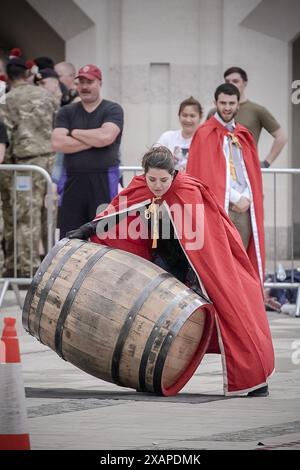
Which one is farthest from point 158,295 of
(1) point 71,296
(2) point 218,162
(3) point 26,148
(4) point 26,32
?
(4) point 26,32

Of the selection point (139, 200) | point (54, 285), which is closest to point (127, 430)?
point (54, 285)

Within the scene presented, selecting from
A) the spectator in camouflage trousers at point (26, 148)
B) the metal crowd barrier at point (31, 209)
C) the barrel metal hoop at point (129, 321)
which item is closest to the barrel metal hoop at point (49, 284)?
the barrel metal hoop at point (129, 321)

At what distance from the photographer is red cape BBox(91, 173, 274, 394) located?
923 cm

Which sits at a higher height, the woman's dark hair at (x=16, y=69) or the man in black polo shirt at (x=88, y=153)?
the woman's dark hair at (x=16, y=69)

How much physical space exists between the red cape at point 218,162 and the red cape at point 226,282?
2571 millimetres

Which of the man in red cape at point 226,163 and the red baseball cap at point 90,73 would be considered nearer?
the man in red cape at point 226,163

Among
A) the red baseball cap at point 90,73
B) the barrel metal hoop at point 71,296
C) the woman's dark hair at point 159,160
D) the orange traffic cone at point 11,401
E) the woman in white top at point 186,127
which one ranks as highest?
the red baseball cap at point 90,73

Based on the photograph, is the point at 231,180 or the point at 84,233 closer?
the point at 84,233

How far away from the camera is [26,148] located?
51.6 ft

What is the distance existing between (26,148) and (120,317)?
7.09 meters

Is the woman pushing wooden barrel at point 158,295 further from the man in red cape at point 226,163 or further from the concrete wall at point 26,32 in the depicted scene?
the concrete wall at point 26,32

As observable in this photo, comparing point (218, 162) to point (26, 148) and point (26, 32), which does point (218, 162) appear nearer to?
point (26, 148)

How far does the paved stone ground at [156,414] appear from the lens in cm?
744
